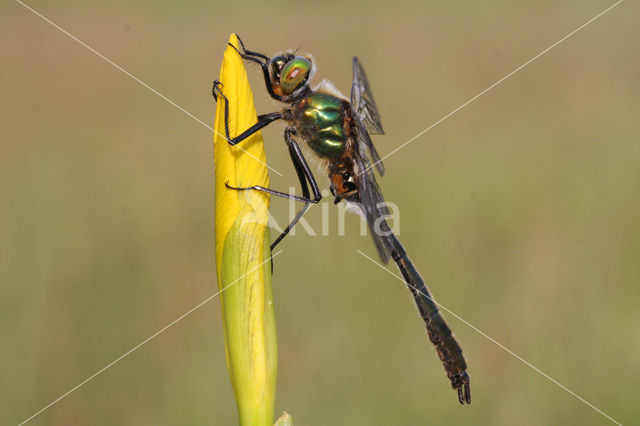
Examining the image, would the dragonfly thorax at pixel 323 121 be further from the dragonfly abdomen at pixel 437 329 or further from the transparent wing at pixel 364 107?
the dragonfly abdomen at pixel 437 329

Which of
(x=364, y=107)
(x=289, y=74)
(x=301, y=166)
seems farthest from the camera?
(x=364, y=107)

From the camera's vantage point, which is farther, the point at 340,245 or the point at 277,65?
the point at 340,245

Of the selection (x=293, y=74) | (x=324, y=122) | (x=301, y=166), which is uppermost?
(x=293, y=74)

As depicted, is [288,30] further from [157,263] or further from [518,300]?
[518,300]

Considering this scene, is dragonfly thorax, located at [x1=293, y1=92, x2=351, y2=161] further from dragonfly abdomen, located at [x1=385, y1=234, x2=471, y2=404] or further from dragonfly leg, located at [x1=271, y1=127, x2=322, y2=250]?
dragonfly abdomen, located at [x1=385, y1=234, x2=471, y2=404]

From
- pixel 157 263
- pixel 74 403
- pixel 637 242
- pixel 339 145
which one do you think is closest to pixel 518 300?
pixel 637 242

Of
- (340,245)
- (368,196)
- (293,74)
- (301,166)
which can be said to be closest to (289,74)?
(293,74)

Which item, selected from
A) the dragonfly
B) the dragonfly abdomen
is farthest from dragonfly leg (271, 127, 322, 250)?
the dragonfly abdomen

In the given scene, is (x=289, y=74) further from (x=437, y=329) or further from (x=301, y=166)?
(x=437, y=329)
